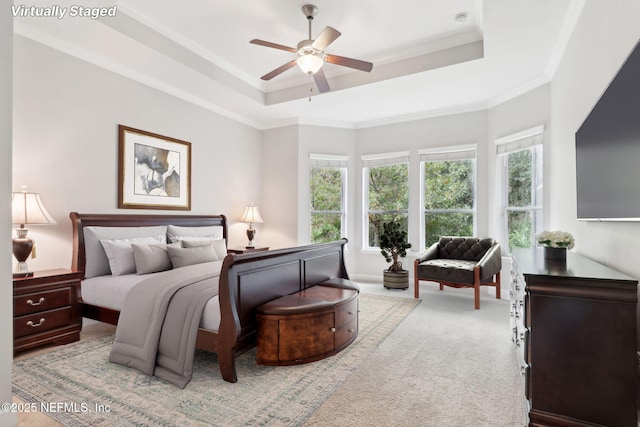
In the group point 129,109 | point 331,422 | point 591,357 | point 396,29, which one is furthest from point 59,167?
point 591,357

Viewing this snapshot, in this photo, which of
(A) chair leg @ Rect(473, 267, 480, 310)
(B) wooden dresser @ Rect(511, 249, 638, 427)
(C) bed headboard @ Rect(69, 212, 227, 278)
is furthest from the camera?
(A) chair leg @ Rect(473, 267, 480, 310)

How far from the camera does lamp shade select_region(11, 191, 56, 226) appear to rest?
2.76m

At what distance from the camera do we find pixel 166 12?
3275 millimetres

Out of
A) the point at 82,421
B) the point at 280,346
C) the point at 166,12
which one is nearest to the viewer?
the point at 82,421

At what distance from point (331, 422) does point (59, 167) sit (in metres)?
3.43

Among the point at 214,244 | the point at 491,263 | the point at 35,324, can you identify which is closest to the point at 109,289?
the point at 35,324

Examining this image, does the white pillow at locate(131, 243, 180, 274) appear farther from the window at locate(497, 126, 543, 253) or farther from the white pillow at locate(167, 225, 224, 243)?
the window at locate(497, 126, 543, 253)

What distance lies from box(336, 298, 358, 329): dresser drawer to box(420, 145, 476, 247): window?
9.68ft

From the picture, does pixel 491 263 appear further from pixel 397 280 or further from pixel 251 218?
pixel 251 218

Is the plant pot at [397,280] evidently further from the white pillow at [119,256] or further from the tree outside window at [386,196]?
the white pillow at [119,256]

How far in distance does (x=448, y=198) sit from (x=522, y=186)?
3.72 feet

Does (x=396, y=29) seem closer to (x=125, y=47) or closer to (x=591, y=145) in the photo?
(x=591, y=145)

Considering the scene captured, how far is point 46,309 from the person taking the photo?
112 inches

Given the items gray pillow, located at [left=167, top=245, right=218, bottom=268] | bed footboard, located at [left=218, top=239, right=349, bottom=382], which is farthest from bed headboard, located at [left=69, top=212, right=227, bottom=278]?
bed footboard, located at [left=218, top=239, right=349, bottom=382]
